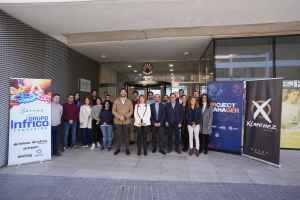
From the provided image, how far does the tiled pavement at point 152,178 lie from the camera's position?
258cm

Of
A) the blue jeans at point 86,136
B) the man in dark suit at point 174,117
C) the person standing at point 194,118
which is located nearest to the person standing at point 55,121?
the blue jeans at point 86,136

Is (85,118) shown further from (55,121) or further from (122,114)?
(122,114)

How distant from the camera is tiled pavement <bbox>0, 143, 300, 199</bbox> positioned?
2.58 m

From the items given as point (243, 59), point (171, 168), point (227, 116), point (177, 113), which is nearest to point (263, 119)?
point (227, 116)

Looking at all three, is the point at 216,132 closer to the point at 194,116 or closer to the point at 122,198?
the point at 194,116

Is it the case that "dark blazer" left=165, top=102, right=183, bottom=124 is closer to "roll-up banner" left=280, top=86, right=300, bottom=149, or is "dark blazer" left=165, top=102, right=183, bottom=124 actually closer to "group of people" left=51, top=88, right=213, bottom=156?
"group of people" left=51, top=88, right=213, bottom=156

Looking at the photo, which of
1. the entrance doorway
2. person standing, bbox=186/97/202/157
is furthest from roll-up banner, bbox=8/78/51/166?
the entrance doorway

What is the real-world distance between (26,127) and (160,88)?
5550 mm

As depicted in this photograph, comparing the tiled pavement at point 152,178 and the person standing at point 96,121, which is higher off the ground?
the person standing at point 96,121

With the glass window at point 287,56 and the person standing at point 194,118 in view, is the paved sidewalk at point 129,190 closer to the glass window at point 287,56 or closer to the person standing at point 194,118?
the person standing at point 194,118

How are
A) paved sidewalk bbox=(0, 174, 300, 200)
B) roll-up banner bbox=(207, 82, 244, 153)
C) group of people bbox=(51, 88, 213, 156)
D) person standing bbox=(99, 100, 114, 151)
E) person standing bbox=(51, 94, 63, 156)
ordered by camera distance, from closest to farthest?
1. paved sidewalk bbox=(0, 174, 300, 200)
2. person standing bbox=(51, 94, 63, 156)
3. group of people bbox=(51, 88, 213, 156)
4. roll-up banner bbox=(207, 82, 244, 153)
5. person standing bbox=(99, 100, 114, 151)

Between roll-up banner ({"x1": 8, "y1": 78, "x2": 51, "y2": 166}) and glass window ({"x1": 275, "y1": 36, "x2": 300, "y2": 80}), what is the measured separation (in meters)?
6.84

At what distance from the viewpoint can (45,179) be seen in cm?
304

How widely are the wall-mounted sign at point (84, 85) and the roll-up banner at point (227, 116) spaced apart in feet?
18.0
